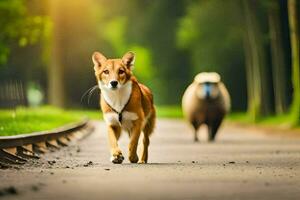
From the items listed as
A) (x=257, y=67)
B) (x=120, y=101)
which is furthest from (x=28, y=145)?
(x=257, y=67)

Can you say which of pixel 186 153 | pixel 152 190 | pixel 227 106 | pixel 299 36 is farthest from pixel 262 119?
pixel 152 190

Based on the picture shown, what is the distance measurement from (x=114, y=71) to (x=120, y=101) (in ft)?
1.79

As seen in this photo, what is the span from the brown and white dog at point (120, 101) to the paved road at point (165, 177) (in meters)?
0.41

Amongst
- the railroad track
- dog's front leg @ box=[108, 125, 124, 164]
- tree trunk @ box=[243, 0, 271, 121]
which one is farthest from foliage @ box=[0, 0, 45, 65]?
dog's front leg @ box=[108, 125, 124, 164]

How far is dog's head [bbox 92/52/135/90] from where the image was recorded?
17109 millimetres

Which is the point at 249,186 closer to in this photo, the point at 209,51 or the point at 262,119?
the point at 262,119

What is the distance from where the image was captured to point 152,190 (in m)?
12.1

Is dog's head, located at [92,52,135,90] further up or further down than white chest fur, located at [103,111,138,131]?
further up

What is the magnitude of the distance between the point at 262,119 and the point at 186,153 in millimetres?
28855

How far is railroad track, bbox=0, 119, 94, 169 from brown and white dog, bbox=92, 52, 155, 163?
5.29 ft

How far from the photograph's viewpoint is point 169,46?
282ft

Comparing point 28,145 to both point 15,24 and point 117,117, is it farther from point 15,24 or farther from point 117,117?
point 15,24

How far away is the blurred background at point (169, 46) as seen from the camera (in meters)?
48.8

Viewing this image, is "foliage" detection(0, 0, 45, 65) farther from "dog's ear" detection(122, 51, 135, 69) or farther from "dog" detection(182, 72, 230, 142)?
"dog's ear" detection(122, 51, 135, 69)
